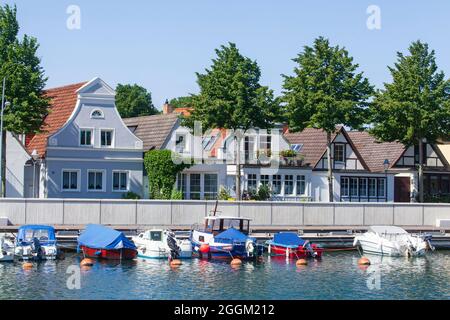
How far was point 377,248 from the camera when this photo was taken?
68438 millimetres

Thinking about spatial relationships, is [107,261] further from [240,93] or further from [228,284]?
[240,93]

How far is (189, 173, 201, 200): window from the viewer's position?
88000 mm

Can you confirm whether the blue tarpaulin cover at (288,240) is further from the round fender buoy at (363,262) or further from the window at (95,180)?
the window at (95,180)

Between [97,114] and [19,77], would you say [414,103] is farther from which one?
[19,77]

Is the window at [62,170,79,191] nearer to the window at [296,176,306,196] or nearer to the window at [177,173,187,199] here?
the window at [177,173,187,199]

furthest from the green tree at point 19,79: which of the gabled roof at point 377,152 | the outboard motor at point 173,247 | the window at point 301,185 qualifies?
the gabled roof at point 377,152

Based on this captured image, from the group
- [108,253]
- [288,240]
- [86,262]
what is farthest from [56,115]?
[86,262]

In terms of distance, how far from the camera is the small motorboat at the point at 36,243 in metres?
58.7

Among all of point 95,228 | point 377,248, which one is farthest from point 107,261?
point 377,248

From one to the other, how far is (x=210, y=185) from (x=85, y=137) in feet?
41.2

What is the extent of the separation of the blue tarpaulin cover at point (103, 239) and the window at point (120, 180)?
887 inches

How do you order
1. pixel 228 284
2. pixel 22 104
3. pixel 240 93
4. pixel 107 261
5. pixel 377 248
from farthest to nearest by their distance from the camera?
pixel 240 93 < pixel 22 104 < pixel 377 248 < pixel 107 261 < pixel 228 284

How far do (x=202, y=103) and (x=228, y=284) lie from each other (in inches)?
1363
